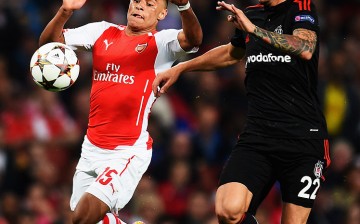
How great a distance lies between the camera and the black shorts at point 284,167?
6828 mm

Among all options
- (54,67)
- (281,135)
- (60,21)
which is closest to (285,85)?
(281,135)

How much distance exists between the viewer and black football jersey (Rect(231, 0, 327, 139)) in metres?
6.82

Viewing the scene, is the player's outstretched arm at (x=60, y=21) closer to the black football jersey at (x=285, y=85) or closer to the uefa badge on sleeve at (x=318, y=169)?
the black football jersey at (x=285, y=85)

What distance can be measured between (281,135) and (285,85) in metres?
0.38

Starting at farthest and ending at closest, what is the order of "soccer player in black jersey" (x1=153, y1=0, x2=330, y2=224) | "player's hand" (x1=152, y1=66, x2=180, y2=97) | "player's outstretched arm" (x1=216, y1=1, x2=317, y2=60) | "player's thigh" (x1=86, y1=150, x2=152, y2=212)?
"player's thigh" (x1=86, y1=150, x2=152, y2=212), "player's hand" (x1=152, y1=66, x2=180, y2=97), "soccer player in black jersey" (x1=153, y1=0, x2=330, y2=224), "player's outstretched arm" (x1=216, y1=1, x2=317, y2=60)

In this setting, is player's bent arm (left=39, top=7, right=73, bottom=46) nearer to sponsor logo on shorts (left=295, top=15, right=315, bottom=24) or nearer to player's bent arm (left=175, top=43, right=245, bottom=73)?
player's bent arm (left=175, top=43, right=245, bottom=73)

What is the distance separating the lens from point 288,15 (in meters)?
6.83

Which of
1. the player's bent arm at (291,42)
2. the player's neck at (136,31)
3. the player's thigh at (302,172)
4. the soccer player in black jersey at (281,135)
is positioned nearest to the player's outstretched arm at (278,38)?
the player's bent arm at (291,42)

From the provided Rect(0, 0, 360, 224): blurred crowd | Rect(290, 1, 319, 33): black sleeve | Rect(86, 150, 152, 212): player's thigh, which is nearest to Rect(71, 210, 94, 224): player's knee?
Rect(86, 150, 152, 212): player's thigh

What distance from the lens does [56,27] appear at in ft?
25.0

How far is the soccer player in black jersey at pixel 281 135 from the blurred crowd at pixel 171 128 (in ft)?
9.52

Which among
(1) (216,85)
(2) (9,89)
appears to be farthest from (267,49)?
(2) (9,89)

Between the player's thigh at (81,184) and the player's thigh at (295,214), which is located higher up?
the player's thigh at (295,214)

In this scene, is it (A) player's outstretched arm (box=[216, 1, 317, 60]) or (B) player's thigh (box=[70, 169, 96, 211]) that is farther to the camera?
(B) player's thigh (box=[70, 169, 96, 211])
